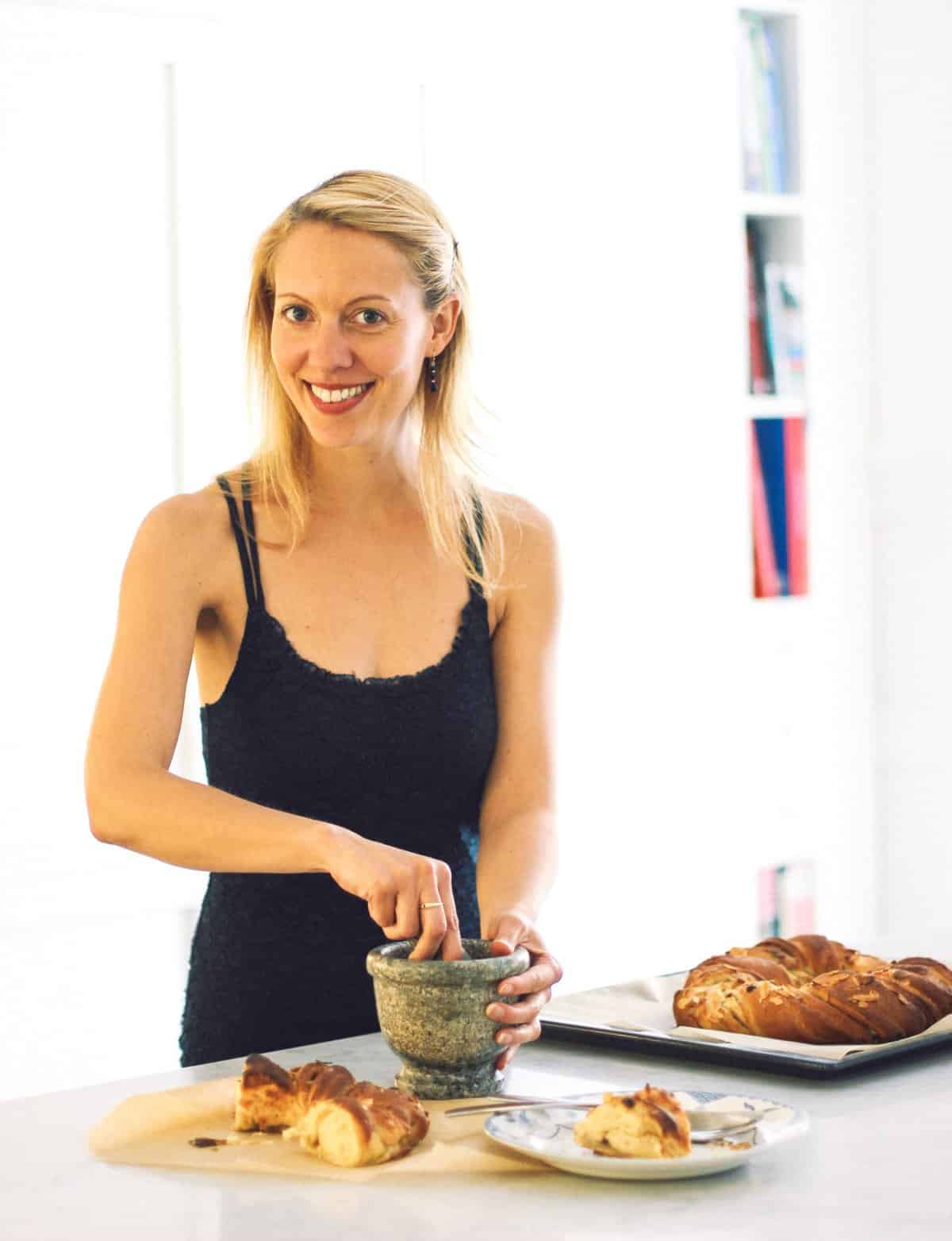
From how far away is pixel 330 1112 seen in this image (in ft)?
3.80

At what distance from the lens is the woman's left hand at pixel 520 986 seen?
1.31 meters

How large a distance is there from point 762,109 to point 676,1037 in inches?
120

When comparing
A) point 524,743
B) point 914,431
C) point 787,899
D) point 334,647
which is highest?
point 914,431

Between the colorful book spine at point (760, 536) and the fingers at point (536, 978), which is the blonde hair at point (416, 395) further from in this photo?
the colorful book spine at point (760, 536)

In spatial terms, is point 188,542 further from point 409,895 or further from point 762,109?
point 762,109

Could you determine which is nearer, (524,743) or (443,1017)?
(443,1017)

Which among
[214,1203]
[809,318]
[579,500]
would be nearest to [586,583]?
→ [579,500]

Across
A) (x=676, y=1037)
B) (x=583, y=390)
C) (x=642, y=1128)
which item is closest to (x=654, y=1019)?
(x=676, y=1037)

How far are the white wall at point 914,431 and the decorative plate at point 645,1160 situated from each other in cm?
310

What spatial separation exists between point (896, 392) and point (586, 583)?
1.05 metres

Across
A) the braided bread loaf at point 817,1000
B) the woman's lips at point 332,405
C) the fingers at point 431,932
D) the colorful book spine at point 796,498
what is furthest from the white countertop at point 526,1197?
the colorful book spine at point 796,498

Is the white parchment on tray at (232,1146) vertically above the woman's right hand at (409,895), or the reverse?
the woman's right hand at (409,895)

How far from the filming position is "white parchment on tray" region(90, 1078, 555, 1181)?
3.77 feet

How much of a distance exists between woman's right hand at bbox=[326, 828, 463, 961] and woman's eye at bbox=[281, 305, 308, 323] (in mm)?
632
